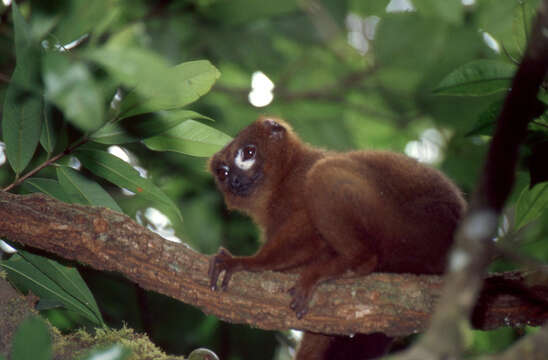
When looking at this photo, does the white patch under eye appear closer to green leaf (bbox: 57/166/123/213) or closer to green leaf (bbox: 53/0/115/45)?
green leaf (bbox: 57/166/123/213)

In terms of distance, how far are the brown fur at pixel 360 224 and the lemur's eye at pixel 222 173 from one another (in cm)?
99

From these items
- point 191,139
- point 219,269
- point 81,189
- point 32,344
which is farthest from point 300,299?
point 32,344

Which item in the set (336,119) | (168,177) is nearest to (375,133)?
(336,119)

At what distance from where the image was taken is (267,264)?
4.06 metres

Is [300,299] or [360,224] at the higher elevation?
[360,224]

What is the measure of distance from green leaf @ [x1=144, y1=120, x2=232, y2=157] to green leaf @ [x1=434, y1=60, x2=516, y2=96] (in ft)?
4.49

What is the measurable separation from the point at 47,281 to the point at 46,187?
58 centimetres

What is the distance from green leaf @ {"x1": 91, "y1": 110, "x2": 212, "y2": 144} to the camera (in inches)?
129

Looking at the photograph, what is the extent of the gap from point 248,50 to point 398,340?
3081 millimetres

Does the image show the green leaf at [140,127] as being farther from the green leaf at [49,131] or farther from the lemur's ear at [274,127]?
the lemur's ear at [274,127]

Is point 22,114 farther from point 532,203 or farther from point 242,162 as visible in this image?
point 532,203

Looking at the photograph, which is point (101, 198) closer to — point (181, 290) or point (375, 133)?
point (181, 290)

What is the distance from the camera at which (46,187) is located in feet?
11.3

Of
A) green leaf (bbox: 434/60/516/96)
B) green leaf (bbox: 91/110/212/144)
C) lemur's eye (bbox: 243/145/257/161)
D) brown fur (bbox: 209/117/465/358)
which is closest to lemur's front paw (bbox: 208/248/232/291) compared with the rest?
brown fur (bbox: 209/117/465/358)
